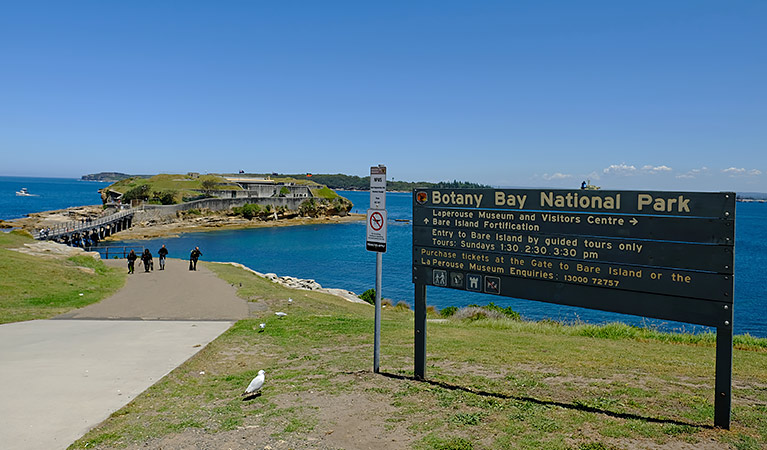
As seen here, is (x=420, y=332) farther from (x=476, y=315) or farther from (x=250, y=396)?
(x=476, y=315)

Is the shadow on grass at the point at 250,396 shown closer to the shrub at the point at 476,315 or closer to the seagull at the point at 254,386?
the seagull at the point at 254,386

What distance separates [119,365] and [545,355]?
7.68 metres

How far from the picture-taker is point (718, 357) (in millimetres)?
5547

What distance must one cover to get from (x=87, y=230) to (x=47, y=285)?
4816 cm

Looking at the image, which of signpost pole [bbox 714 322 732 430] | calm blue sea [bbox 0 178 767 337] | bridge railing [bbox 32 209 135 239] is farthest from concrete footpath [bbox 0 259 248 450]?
bridge railing [bbox 32 209 135 239]

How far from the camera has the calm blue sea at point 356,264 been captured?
3343cm

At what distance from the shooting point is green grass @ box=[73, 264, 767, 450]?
5.59 m

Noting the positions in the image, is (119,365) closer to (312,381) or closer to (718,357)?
(312,381)

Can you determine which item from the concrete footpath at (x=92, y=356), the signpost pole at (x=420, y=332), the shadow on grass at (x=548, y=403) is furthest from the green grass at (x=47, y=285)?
the shadow on grass at (x=548, y=403)

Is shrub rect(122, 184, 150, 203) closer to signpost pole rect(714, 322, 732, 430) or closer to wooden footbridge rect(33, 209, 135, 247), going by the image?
wooden footbridge rect(33, 209, 135, 247)

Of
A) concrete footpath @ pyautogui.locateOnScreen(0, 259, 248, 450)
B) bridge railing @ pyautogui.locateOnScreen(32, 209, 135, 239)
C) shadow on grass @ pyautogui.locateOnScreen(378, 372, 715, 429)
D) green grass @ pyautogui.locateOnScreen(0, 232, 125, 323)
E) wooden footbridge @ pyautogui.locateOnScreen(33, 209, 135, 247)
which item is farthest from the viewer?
wooden footbridge @ pyautogui.locateOnScreen(33, 209, 135, 247)

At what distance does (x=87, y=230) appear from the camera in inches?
2420

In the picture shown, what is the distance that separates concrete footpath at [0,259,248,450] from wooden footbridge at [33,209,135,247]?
41435 mm

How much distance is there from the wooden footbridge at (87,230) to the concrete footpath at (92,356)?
41435 mm
